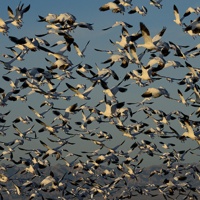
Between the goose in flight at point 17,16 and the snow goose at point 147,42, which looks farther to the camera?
the goose in flight at point 17,16

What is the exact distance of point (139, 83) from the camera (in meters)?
37.2

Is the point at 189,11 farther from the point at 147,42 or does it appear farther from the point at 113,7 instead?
the point at 147,42

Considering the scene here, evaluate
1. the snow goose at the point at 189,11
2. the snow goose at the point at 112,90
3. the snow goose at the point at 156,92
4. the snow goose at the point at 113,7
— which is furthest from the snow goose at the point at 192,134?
the snow goose at the point at 189,11

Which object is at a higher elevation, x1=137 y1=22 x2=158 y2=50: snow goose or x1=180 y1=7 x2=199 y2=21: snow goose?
x1=180 y1=7 x2=199 y2=21: snow goose

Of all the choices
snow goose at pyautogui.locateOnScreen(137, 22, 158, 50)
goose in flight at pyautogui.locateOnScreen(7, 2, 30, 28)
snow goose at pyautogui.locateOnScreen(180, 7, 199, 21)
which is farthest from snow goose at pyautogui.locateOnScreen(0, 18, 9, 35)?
snow goose at pyautogui.locateOnScreen(180, 7, 199, 21)

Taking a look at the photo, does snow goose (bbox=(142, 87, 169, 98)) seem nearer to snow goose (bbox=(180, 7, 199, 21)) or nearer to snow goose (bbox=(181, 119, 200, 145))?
snow goose (bbox=(181, 119, 200, 145))

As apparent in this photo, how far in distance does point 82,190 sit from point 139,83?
58.6 feet

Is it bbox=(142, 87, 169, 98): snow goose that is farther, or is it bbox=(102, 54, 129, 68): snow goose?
bbox=(102, 54, 129, 68): snow goose

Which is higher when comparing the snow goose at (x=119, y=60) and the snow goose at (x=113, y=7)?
the snow goose at (x=113, y=7)

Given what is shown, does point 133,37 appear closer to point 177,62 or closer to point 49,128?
point 177,62

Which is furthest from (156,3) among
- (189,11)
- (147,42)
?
(147,42)

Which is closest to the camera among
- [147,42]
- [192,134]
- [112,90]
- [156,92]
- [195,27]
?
[147,42]

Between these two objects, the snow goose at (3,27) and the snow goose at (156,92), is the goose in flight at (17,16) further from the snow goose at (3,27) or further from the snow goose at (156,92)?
the snow goose at (156,92)

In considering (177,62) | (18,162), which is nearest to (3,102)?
(18,162)
